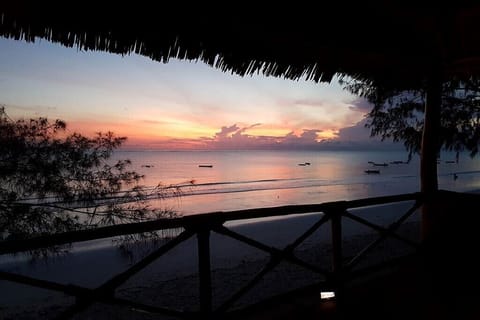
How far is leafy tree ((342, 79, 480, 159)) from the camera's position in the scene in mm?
8652

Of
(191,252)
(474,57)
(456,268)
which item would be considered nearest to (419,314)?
(456,268)

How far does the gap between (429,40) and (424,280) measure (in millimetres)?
2435

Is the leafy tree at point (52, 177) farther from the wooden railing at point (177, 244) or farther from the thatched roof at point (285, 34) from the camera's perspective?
the thatched roof at point (285, 34)

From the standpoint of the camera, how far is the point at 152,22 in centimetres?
221

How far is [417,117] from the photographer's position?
9.96m

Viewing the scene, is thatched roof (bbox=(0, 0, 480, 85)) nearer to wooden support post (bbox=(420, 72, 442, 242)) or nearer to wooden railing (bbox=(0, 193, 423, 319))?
wooden support post (bbox=(420, 72, 442, 242))

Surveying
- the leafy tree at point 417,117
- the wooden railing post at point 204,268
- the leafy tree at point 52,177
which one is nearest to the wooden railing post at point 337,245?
the wooden railing post at point 204,268

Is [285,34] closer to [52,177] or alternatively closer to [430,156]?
[430,156]

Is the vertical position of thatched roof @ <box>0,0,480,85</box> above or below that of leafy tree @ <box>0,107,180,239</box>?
above

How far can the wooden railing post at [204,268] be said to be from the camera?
2.28 m

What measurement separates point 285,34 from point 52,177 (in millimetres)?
3673

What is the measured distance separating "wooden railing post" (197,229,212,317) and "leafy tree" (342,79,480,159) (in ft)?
24.2

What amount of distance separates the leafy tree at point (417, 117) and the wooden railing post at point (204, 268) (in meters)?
7.36

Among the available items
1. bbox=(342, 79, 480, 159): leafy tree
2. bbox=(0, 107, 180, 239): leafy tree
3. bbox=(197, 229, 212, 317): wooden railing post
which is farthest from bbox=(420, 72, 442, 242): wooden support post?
bbox=(342, 79, 480, 159): leafy tree
